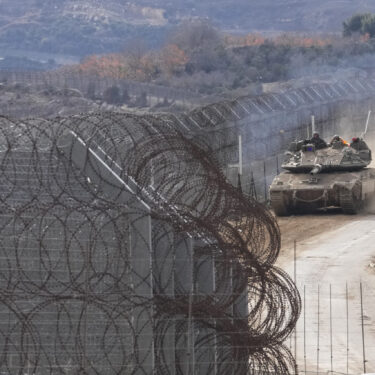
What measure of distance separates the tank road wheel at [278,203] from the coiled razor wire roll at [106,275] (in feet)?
58.9

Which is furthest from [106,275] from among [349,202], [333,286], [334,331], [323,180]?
[323,180]

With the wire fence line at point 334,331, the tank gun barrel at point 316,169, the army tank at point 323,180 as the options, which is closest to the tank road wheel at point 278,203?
the army tank at point 323,180

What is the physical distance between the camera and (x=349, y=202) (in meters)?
35.3

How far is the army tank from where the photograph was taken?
3534 centimetres

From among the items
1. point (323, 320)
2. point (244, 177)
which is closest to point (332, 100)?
point (244, 177)

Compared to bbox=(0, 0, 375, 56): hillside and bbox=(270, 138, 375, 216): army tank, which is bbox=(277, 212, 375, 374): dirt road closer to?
bbox=(270, 138, 375, 216): army tank

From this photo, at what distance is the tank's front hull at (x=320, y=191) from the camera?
3525 cm

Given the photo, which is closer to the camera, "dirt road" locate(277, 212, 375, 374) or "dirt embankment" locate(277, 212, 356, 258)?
"dirt road" locate(277, 212, 375, 374)

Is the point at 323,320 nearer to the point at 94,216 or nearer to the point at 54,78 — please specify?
the point at 94,216

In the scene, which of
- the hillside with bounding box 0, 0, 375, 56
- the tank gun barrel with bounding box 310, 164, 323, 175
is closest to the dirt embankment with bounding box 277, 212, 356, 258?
the tank gun barrel with bounding box 310, 164, 323, 175

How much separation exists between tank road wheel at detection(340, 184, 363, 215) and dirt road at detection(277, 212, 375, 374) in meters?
0.19

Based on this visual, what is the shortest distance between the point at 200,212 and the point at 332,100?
33.8 meters

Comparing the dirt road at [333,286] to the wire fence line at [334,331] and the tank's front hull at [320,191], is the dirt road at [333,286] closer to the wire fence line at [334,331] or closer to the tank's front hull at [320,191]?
the wire fence line at [334,331]

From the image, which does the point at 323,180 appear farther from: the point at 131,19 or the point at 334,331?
the point at 131,19
